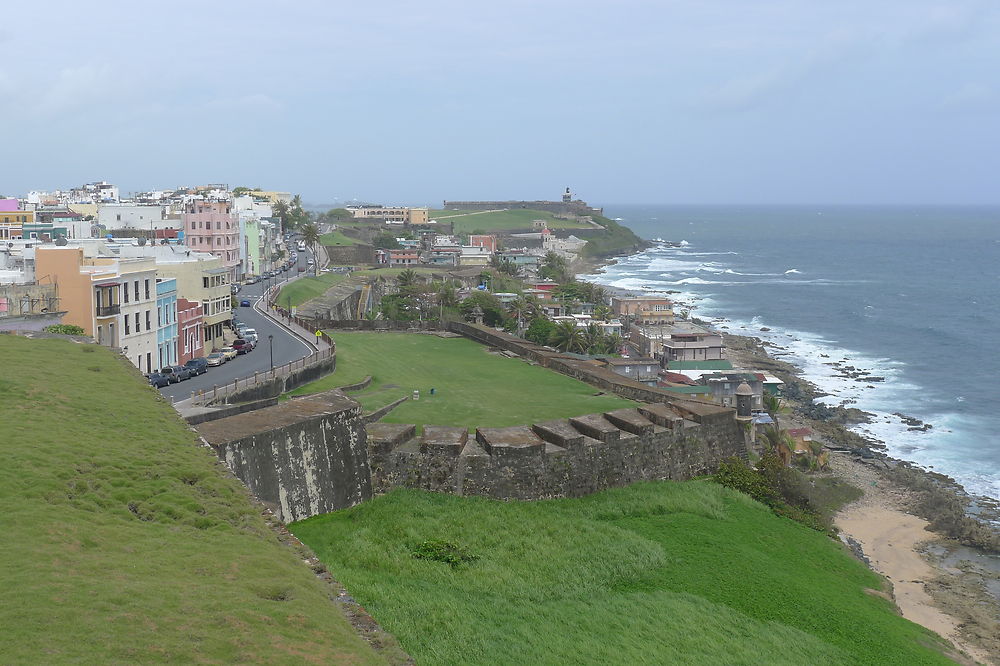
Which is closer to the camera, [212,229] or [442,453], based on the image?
[442,453]

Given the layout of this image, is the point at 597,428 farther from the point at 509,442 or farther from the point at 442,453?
the point at 442,453

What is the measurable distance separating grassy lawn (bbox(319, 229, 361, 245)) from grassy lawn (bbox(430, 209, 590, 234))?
44.1 metres

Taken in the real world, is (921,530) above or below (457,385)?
below

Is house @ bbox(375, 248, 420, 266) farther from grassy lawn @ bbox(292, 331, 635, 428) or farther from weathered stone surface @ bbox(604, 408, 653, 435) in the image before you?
weathered stone surface @ bbox(604, 408, 653, 435)

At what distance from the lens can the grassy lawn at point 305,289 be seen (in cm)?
6155

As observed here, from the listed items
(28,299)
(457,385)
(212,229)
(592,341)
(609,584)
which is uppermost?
(212,229)

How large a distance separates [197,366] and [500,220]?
155797 mm

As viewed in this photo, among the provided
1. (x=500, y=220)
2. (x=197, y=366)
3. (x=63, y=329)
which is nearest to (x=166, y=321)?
(x=197, y=366)

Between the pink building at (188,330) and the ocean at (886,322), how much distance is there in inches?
1263

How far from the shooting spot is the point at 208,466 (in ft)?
50.0

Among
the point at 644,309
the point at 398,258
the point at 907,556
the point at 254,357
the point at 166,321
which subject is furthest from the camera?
the point at 398,258

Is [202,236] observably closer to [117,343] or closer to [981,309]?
[117,343]

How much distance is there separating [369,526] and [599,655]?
254 inches

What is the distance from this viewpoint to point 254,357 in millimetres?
36094
